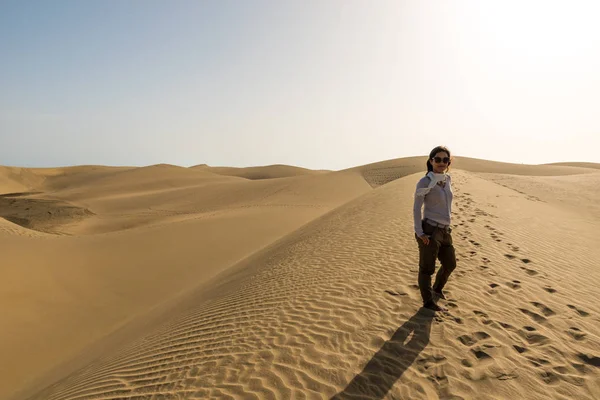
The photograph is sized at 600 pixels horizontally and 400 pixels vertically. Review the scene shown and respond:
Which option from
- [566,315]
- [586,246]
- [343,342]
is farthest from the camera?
[586,246]

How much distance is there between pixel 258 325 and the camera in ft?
16.0

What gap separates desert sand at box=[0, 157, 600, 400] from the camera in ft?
11.7

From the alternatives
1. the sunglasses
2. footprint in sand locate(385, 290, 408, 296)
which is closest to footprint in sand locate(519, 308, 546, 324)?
footprint in sand locate(385, 290, 408, 296)

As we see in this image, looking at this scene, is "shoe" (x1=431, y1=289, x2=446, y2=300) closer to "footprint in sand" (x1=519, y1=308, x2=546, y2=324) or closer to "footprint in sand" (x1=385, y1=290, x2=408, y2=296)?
"footprint in sand" (x1=385, y1=290, x2=408, y2=296)

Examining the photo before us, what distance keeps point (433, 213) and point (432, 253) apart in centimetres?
54

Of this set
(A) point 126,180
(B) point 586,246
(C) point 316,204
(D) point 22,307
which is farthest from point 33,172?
(B) point 586,246

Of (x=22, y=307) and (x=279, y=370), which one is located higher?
(x=279, y=370)

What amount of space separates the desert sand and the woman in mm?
850

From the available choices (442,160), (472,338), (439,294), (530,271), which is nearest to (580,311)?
(530,271)

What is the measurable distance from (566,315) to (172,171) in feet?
211

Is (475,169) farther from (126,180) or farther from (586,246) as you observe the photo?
(126,180)

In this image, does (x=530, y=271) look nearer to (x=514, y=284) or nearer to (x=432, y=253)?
(x=514, y=284)

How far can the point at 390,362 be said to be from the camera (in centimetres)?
367

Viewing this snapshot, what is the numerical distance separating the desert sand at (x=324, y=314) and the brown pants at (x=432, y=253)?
495 mm
